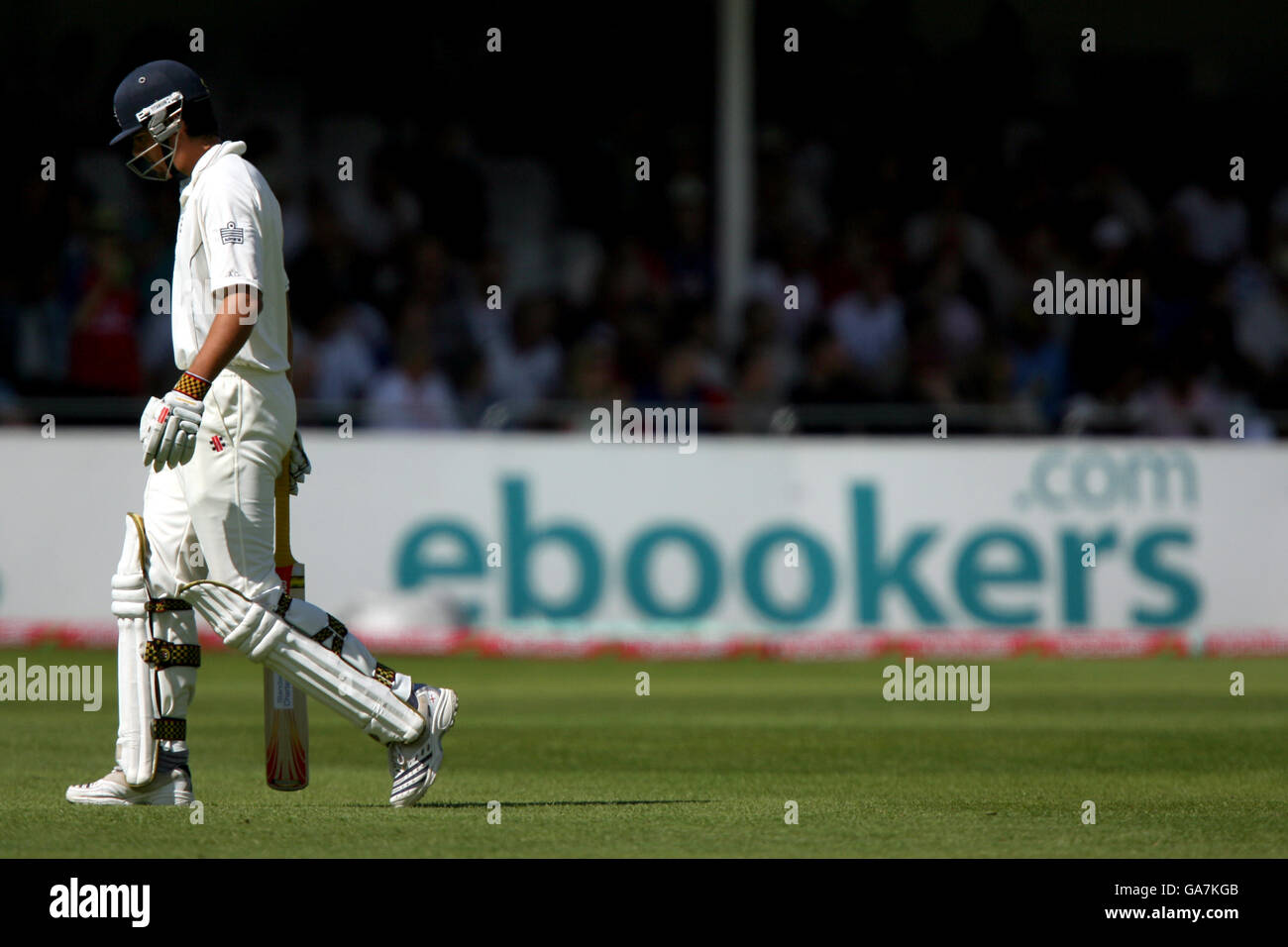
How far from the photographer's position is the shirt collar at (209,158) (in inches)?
288

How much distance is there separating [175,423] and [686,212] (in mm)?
12399

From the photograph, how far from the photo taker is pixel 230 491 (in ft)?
23.2

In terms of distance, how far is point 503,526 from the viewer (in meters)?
15.4

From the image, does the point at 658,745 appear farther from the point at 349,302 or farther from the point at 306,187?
the point at 306,187

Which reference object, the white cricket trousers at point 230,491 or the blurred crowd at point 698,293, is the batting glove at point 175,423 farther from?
the blurred crowd at point 698,293

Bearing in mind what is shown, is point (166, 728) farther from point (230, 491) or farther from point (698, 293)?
point (698, 293)

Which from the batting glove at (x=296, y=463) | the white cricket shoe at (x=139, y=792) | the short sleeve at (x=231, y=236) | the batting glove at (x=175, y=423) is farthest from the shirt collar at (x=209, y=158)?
the white cricket shoe at (x=139, y=792)

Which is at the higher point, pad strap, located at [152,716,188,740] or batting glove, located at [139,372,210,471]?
batting glove, located at [139,372,210,471]

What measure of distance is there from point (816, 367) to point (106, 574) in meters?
5.69

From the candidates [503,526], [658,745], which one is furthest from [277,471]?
[503,526]

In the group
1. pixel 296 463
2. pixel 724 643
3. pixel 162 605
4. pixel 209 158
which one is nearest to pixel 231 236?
pixel 209 158

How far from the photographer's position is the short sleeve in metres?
7.01

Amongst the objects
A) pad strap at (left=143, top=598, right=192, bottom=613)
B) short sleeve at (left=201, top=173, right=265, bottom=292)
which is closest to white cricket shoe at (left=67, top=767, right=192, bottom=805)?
pad strap at (left=143, top=598, right=192, bottom=613)

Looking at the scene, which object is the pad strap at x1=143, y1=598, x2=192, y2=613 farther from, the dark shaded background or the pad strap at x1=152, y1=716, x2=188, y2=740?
the dark shaded background
